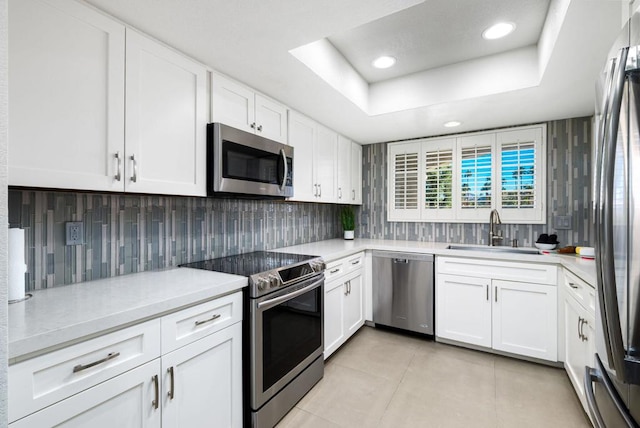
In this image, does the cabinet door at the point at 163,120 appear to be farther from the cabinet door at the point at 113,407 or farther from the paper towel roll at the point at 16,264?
the cabinet door at the point at 113,407

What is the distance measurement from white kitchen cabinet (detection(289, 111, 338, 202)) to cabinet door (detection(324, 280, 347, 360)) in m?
0.80

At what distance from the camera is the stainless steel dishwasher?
2846 millimetres

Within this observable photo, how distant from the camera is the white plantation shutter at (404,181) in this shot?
3.53 m

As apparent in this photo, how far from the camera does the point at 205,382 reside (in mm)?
1376

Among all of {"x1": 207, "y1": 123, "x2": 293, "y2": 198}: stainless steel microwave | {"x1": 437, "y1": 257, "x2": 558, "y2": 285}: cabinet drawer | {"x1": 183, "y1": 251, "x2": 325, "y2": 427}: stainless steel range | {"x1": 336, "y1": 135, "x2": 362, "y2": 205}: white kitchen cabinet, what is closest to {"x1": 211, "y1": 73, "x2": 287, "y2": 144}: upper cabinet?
{"x1": 207, "y1": 123, "x2": 293, "y2": 198}: stainless steel microwave

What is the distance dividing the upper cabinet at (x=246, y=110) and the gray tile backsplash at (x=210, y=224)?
58cm

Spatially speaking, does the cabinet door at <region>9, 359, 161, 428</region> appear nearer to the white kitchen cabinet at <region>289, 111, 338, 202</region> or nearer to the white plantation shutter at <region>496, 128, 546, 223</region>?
the white kitchen cabinet at <region>289, 111, 338, 202</region>

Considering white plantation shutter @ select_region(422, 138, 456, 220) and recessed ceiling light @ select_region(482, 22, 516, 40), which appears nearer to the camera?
recessed ceiling light @ select_region(482, 22, 516, 40)

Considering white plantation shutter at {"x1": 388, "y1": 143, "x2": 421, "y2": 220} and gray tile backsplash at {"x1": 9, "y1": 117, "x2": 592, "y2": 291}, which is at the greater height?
white plantation shutter at {"x1": 388, "y1": 143, "x2": 421, "y2": 220}

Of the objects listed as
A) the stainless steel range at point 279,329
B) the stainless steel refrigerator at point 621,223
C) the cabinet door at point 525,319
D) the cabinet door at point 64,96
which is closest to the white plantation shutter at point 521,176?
the cabinet door at point 525,319

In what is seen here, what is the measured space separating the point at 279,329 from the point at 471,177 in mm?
2590

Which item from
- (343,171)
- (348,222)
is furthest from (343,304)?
(343,171)

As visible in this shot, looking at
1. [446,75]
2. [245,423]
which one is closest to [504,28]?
[446,75]

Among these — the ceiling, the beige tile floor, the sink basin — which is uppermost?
the ceiling
